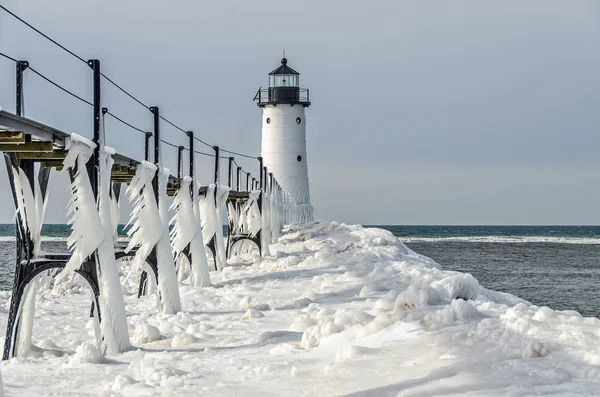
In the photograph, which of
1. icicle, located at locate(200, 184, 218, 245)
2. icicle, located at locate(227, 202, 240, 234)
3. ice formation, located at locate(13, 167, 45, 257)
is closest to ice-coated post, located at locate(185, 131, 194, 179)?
icicle, located at locate(200, 184, 218, 245)

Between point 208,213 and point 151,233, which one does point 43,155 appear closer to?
point 151,233

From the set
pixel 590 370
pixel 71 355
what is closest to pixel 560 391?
pixel 590 370

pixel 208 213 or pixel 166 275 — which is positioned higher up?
pixel 208 213

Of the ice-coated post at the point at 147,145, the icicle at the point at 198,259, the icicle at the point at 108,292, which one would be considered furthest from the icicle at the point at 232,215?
the icicle at the point at 108,292

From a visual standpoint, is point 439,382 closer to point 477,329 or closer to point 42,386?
point 477,329

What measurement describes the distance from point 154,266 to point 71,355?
4044 mm

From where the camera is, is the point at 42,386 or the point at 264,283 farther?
the point at 264,283

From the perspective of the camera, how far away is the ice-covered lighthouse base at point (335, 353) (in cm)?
794

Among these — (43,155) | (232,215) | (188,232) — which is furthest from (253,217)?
(43,155)

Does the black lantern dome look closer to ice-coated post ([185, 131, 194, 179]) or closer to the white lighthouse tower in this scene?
the white lighthouse tower

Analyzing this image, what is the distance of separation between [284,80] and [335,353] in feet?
155

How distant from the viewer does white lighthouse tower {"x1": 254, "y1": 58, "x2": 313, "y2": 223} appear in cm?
5472

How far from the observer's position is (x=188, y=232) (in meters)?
18.2

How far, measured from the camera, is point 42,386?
8844 millimetres
